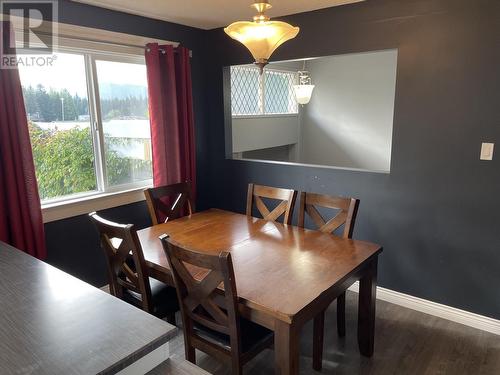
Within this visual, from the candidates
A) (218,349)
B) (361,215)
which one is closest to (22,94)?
(218,349)

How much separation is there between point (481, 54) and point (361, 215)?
1.35 m

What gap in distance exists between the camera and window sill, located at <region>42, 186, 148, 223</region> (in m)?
2.54

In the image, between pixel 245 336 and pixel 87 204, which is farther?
pixel 87 204

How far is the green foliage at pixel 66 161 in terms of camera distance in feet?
8.36

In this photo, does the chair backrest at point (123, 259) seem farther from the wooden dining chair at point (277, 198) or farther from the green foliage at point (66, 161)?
the wooden dining chair at point (277, 198)

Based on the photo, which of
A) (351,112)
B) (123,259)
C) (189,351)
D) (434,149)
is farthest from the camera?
(351,112)

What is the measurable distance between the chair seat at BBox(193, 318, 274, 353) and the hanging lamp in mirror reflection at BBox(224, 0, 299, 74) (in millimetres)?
1353

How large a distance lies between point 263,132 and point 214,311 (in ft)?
12.8

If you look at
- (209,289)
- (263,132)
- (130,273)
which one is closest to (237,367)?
(209,289)

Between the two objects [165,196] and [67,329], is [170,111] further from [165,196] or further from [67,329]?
[67,329]

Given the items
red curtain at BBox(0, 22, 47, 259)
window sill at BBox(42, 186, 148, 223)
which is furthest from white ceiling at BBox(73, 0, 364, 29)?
window sill at BBox(42, 186, 148, 223)

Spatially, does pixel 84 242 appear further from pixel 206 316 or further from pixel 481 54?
pixel 481 54

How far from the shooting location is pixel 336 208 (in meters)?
2.31

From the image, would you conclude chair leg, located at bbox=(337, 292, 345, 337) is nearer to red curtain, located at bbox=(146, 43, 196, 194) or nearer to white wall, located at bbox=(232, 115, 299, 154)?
red curtain, located at bbox=(146, 43, 196, 194)
